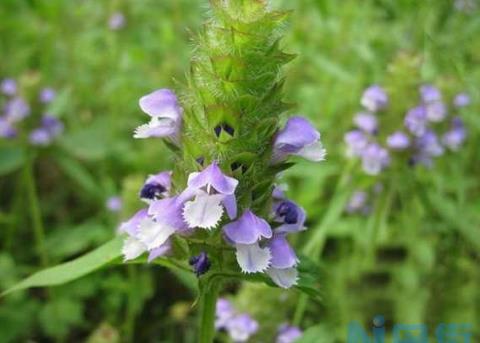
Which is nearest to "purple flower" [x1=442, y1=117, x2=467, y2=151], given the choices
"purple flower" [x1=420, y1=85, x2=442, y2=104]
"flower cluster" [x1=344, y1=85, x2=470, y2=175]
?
"flower cluster" [x1=344, y1=85, x2=470, y2=175]

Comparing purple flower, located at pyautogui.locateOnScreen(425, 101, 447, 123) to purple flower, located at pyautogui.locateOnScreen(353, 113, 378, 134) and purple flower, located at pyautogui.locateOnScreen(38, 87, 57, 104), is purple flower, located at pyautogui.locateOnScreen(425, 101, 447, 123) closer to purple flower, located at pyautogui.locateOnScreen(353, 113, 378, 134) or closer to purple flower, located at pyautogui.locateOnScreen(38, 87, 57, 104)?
purple flower, located at pyautogui.locateOnScreen(353, 113, 378, 134)

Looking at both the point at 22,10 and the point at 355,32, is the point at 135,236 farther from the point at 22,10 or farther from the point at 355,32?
the point at 22,10

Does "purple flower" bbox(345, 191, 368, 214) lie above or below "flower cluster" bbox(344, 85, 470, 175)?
below

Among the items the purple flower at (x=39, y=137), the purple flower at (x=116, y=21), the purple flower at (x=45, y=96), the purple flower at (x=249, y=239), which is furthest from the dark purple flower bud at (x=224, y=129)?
the purple flower at (x=116, y=21)

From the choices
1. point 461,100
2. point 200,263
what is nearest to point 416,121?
point 461,100

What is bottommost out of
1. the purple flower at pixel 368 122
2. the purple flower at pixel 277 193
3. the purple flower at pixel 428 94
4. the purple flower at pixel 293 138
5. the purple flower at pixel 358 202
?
the purple flower at pixel 358 202

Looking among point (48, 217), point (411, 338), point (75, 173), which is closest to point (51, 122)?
point (75, 173)

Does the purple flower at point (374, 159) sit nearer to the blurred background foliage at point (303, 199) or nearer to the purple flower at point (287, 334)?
the blurred background foliage at point (303, 199)
